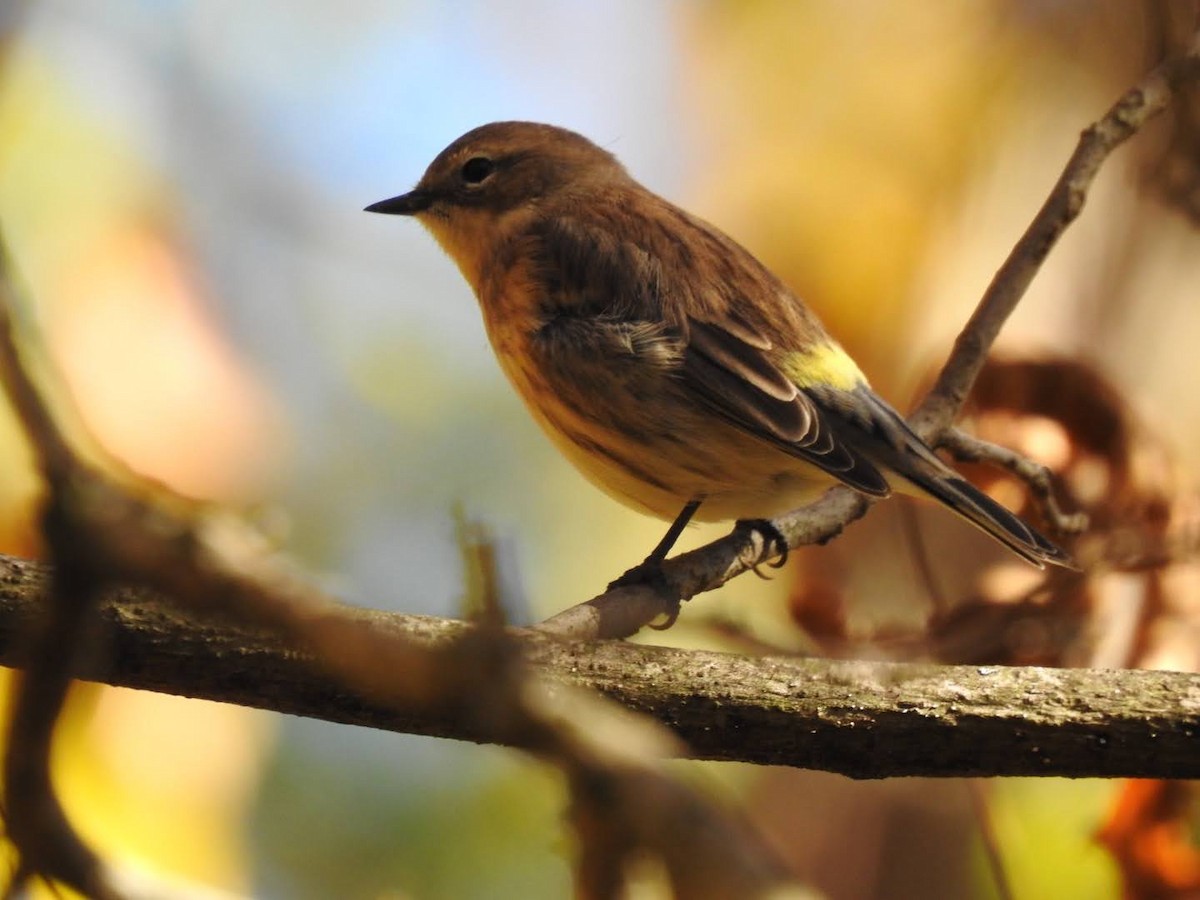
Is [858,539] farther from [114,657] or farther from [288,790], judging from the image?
[114,657]

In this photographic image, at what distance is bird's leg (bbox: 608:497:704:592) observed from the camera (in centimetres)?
354

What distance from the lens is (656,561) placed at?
377 centimetres

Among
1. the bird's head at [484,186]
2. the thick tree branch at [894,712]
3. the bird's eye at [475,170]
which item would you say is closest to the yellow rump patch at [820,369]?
the bird's head at [484,186]

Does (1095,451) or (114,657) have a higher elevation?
(1095,451)

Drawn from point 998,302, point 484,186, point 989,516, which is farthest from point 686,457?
point 484,186

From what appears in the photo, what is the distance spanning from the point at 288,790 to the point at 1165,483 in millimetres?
3834

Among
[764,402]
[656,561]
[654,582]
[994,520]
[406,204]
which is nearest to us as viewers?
[654,582]

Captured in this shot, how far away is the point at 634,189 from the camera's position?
5051 mm

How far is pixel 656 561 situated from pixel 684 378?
0.59 m

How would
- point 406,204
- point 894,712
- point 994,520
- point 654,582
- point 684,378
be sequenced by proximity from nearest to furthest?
point 894,712 → point 654,582 → point 994,520 → point 684,378 → point 406,204

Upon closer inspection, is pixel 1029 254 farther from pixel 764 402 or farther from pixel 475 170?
pixel 475 170

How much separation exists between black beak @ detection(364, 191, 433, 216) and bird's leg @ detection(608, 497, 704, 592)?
167 centimetres

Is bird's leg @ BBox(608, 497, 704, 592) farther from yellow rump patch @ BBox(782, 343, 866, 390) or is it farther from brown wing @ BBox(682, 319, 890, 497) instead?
yellow rump patch @ BBox(782, 343, 866, 390)

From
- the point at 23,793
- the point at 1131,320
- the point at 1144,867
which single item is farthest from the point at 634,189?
the point at 23,793
